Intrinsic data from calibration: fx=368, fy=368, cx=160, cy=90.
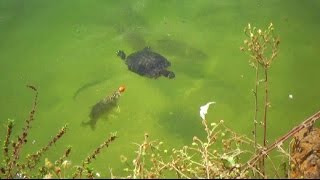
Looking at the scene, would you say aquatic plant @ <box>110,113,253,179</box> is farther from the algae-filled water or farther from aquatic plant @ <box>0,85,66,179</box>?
the algae-filled water

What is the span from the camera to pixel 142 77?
486 centimetres

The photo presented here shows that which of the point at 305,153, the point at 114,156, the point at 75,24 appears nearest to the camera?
the point at 305,153

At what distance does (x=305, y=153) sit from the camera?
2.91 meters

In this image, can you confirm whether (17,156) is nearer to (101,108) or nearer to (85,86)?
(101,108)

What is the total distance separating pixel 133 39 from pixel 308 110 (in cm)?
262

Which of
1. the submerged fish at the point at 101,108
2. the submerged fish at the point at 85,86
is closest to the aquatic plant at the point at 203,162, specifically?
the submerged fish at the point at 101,108

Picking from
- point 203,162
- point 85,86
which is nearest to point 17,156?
point 203,162

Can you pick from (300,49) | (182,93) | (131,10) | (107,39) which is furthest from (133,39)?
(300,49)

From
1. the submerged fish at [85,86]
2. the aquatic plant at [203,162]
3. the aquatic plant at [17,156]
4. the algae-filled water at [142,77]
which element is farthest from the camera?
the submerged fish at [85,86]

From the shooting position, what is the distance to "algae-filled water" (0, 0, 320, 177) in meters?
4.30

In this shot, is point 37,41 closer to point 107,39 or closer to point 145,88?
point 107,39

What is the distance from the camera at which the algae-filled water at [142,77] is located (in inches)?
169

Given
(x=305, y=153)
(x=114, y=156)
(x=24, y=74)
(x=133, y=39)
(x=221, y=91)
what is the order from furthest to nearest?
(x=133, y=39)
(x=24, y=74)
(x=221, y=91)
(x=114, y=156)
(x=305, y=153)

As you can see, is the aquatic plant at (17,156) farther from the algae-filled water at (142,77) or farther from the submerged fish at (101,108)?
the submerged fish at (101,108)
